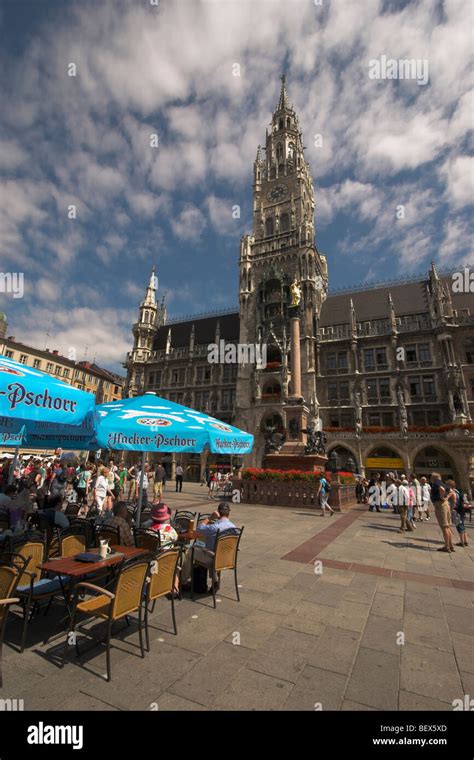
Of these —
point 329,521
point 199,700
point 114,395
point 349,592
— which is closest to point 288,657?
point 199,700

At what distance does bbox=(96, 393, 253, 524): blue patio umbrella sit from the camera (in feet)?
18.6

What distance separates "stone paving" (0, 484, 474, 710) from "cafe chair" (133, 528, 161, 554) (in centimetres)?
86

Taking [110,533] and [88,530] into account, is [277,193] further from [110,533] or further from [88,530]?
[110,533]

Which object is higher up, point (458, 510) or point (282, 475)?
point (282, 475)

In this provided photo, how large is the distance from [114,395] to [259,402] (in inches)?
1672

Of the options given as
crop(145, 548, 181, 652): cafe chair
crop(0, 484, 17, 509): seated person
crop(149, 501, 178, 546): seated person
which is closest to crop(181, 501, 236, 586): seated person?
crop(149, 501, 178, 546): seated person

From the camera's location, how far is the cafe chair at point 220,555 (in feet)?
16.8

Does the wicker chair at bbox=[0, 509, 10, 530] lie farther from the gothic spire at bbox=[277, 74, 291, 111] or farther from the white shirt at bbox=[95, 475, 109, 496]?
the gothic spire at bbox=[277, 74, 291, 111]

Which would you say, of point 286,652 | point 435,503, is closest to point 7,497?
point 286,652

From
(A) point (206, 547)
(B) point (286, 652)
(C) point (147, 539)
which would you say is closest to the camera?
(B) point (286, 652)
